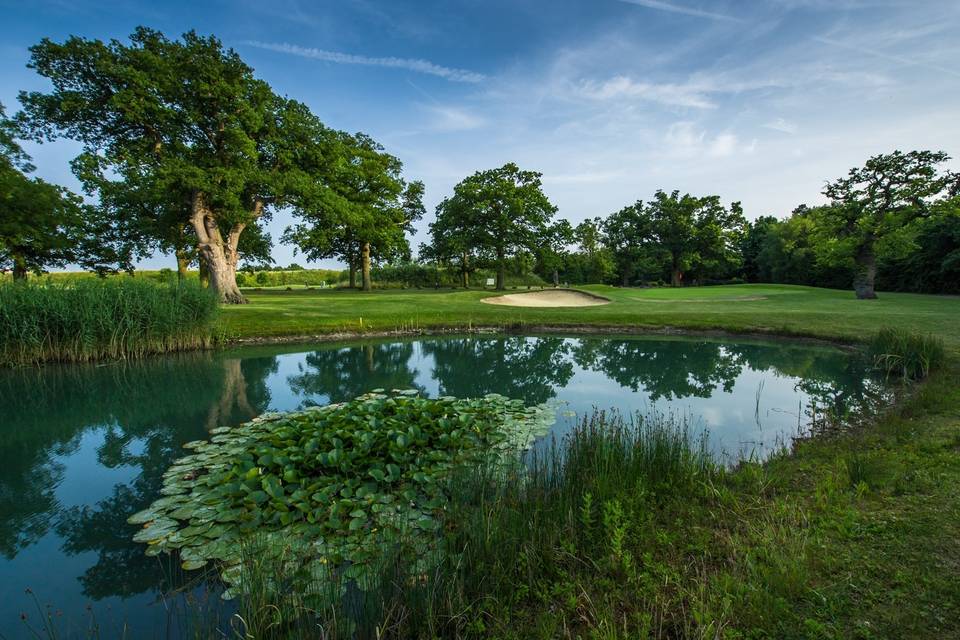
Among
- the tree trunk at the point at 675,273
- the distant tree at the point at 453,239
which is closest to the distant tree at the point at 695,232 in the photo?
the tree trunk at the point at 675,273

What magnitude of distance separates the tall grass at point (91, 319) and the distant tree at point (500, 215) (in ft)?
62.1

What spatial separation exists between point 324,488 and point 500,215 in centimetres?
2514

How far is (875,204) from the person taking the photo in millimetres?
18578

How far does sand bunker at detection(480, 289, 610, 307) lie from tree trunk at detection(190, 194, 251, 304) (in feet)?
37.4

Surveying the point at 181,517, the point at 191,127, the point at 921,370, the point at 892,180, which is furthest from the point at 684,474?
the point at 892,180

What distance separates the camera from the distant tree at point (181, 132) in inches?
598

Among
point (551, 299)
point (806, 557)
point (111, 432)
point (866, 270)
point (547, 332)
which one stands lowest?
point (111, 432)

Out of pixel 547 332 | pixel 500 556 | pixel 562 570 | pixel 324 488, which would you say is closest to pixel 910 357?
pixel 562 570

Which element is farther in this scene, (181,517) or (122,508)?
(122,508)

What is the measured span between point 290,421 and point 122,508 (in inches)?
63.0

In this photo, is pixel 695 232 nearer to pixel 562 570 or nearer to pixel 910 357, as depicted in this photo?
pixel 910 357

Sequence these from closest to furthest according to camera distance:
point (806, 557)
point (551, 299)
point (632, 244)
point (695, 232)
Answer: point (806, 557), point (551, 299), point (695, 232), point (632, 244)

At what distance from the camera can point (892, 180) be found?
18391 mm

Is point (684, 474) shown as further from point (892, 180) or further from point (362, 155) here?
point (362, 155)
